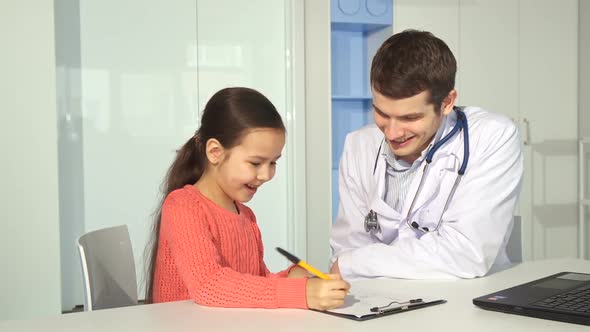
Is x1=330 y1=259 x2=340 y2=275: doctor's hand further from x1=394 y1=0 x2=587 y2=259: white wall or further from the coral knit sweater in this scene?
x1=394 y1=0 x2=587 y2=259: white wall

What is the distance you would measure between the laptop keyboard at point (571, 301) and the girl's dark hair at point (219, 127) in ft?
2.14

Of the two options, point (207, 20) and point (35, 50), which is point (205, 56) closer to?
point (207, 20)

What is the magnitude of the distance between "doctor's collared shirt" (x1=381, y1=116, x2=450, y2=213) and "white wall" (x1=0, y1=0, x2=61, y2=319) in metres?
2.05

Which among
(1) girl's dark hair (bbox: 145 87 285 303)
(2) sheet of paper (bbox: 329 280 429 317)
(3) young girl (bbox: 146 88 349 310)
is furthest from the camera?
(1) girl's dark hair (bbox: 145 87 285 303)

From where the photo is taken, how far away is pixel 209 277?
135cm

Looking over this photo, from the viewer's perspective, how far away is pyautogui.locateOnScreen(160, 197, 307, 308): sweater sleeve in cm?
129

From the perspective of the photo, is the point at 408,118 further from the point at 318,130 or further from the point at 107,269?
the point at 318,130

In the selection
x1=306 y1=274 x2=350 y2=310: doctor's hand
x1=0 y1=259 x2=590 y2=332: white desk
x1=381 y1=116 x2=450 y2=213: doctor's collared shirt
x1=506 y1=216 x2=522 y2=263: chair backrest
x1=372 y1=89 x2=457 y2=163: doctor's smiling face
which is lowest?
x1=506 y1=216 x2=522 y2=263: chair backrest

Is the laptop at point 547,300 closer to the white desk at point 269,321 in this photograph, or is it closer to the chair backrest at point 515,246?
the white desk at point 269,321

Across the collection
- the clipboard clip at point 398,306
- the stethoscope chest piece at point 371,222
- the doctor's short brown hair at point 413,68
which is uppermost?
the doctor's short brown hair at point 413,68

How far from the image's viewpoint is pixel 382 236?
1892 mm

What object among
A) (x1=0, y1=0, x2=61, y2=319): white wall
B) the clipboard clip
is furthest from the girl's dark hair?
(x1=0, y1=0, x2=61, y2=319): white wall

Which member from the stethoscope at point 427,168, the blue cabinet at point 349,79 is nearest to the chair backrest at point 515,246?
the stethoscope at point 427,168

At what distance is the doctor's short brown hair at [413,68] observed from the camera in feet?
5.67
